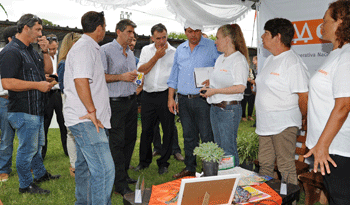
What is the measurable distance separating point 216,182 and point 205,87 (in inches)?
71.7

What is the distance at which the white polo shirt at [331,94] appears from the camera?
169 centimetres

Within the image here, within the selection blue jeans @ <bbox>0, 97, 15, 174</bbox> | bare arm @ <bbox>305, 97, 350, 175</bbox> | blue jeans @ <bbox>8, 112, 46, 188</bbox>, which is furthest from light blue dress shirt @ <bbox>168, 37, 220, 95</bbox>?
blue jeans @ <bbox>0, 97, 15, 174</bbox>

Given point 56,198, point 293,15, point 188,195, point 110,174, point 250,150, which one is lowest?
point 56,198

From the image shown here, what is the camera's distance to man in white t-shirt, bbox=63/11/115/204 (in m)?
2.31

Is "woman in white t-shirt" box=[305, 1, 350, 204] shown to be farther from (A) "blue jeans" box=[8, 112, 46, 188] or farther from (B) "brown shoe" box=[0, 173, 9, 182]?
(B) "brown shoe" box=[0, 173, 9, 182]

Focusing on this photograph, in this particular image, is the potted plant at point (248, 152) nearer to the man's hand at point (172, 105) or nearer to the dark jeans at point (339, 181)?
the man's hand at point (172, 105)

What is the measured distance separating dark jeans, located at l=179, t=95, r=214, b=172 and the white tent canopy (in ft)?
3.42

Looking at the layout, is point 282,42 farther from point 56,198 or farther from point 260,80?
point 56,198

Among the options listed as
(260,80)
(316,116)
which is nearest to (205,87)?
(260,80)

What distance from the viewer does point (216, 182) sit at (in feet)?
5.74

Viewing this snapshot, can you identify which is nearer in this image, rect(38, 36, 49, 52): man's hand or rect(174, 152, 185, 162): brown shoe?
rect(38, 36, 49, 52): man's hand

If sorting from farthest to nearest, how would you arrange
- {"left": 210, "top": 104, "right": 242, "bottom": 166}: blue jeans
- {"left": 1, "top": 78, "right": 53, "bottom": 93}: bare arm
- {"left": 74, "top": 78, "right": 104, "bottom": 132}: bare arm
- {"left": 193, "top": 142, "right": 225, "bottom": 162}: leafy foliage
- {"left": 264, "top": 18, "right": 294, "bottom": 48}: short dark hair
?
{"left": 210, "top": 104, "right": 242, "bottom": 166}: blue jeans
{"left": 1, "top": 78, "right": 53, "bottom": 93}: bare arm
{"left": 264, "top": 18, "right": 294, "bottom": 48}: short dark hair
{"left": 74, "top": 78, "right": 104, "bottom": 132}: bare arm
{"left": 193, "top": 142, "right": 225, "bottom": 162}: leafy foliage

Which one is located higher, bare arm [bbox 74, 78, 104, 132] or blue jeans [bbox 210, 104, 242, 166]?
bare arm [bbox 74, 78, 104, 132]

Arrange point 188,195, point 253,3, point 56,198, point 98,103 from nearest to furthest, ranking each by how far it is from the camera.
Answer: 1. point 188,195
2. point 98,103
3. point 56,198
4. point 253,3
